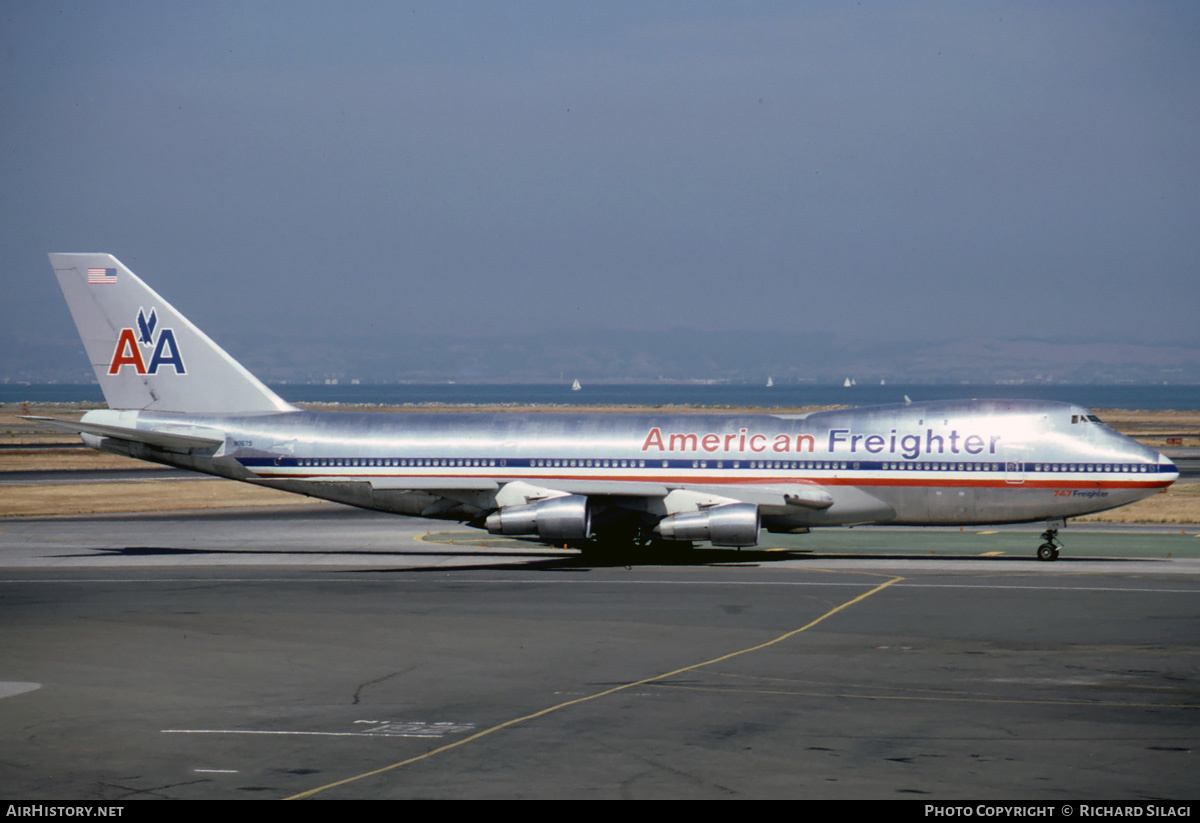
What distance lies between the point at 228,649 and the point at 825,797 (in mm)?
14921

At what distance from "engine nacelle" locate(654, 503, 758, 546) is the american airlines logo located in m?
20.1

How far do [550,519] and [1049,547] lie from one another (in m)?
16.7

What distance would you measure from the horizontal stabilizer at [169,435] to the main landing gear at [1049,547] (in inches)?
1142

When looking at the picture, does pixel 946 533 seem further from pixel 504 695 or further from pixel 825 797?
pixel 825 797

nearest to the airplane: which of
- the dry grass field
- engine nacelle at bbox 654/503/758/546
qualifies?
engine nacelle at bbox 654/503/758/546

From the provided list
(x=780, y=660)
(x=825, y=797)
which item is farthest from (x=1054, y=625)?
(x=825, y=797)

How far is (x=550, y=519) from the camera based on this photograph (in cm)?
4000

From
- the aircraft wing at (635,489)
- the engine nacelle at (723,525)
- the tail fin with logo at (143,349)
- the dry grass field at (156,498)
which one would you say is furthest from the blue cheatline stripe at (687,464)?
the dry grass field at (156,498)

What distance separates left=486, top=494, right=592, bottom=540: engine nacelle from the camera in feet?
131

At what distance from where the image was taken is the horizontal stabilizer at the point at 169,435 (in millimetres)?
43844

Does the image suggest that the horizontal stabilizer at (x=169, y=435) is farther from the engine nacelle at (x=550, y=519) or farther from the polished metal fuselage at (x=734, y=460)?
the engine nacelle at (x=550, y=519)

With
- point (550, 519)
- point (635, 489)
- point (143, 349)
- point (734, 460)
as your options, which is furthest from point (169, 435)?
point (734, 460)

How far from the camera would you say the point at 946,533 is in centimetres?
5159

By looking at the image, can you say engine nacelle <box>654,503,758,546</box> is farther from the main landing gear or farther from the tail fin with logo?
the tail fin with logo
